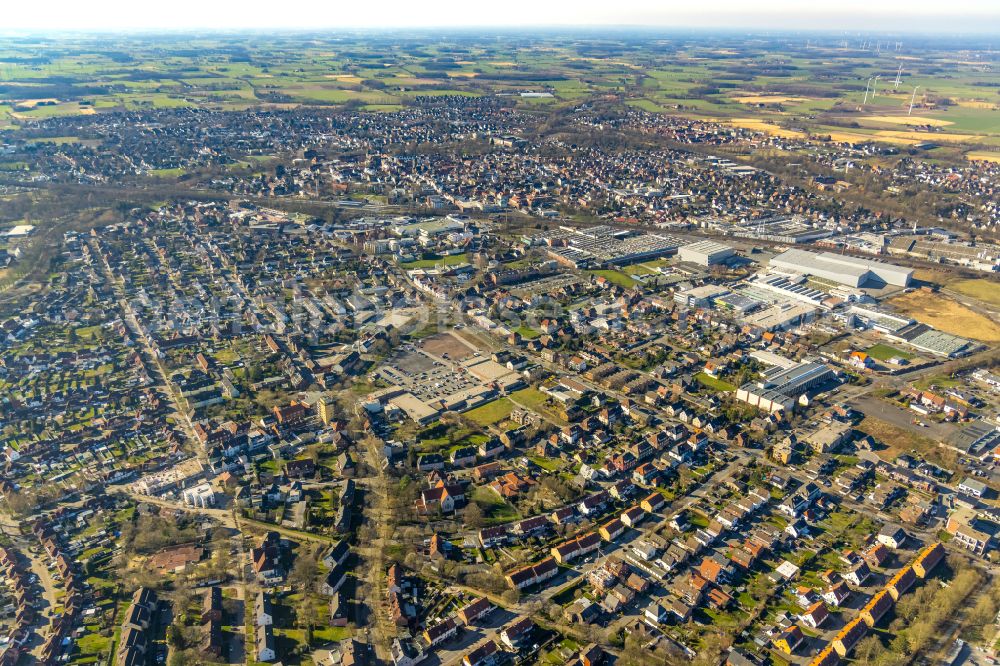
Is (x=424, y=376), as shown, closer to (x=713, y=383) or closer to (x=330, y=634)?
(x=713, y=383)

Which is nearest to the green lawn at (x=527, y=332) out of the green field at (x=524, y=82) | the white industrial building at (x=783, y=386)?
the white industrial building at (x=783, y=386)

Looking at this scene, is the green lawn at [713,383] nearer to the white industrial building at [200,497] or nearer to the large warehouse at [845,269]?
the large warehouse at [845,269]

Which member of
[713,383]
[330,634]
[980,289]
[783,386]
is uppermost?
[980,289]

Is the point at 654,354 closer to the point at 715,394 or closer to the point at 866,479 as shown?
the point at 715,394

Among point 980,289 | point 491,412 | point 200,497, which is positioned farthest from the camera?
point 980,289

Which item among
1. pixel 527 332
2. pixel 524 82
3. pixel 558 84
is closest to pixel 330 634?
pixel 527 332

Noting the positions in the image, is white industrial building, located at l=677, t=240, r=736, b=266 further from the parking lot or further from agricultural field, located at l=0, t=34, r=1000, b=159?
agricultural field, located at l=0, t=34, r=1000, b=159

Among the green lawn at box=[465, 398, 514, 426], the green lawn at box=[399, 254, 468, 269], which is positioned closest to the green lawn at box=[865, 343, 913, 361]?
the green lawn at box=[465, 398, 514, 426]

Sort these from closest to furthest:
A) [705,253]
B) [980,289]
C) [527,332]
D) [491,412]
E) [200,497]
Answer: [200,497] < [491,412] < [527,332] < [980,289] < [705,253]
